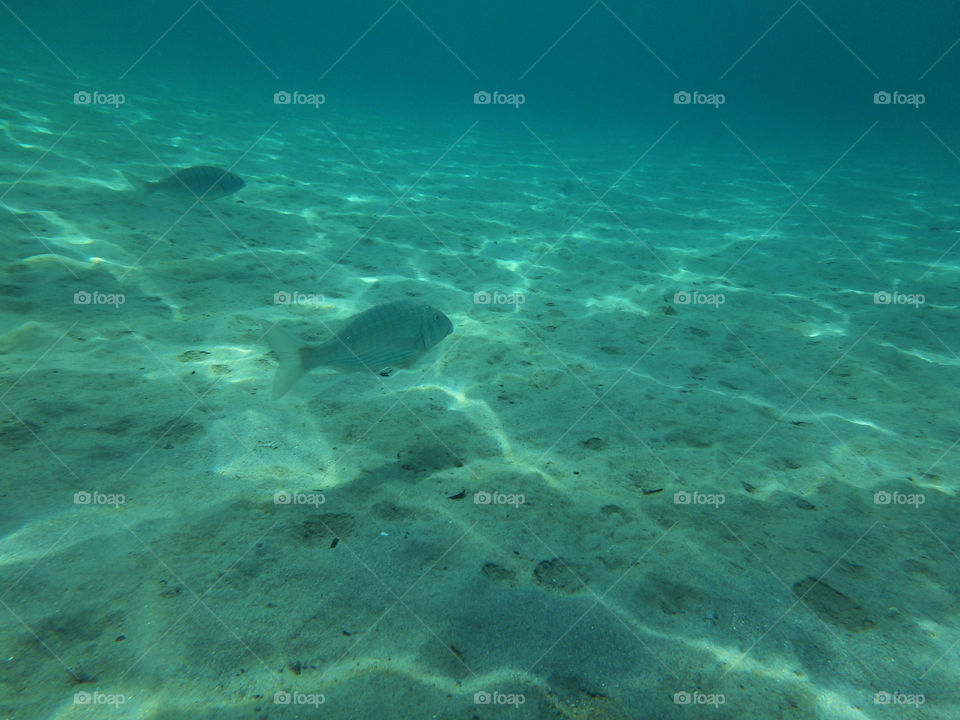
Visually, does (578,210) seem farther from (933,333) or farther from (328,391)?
(328,391)

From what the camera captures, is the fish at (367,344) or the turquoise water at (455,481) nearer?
the turquoise water at (455,481)

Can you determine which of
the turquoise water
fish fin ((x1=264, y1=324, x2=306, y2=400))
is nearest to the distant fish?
the turquoise water

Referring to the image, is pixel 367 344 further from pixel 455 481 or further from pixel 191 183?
pixel 191 183

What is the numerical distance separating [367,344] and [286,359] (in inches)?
22.1

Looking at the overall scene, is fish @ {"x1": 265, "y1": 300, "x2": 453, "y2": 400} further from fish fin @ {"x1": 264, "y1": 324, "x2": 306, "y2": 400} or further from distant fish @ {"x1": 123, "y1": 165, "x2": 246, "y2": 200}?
distant fish @ {"x1": 123, "y1": 165, "x2": 246, "y2": 200}

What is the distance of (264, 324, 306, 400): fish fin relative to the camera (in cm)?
314

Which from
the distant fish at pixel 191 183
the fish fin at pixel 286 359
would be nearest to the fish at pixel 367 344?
the fish fin at pixel 286 359

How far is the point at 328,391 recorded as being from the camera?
4090 millimetres

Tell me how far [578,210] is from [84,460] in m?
11.4

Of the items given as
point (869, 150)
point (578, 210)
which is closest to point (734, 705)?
point (578, 210)

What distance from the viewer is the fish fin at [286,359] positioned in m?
3.14

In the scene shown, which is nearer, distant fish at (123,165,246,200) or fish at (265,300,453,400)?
fish at (265,300,453,400)

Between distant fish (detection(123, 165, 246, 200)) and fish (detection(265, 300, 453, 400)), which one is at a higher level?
distant fish (detection(123, 165, 246, 200))

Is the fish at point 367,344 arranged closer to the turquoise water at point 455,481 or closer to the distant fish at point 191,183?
the turquoise water at point 455,481
